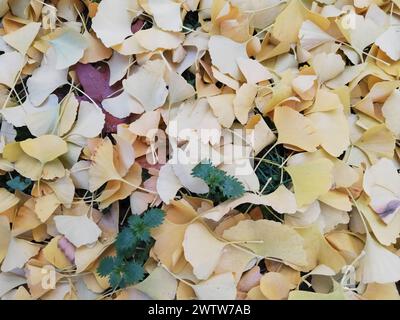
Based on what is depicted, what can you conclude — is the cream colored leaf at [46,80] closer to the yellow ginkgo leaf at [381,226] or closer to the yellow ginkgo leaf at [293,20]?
the yellow ginkgo leaf at [293,20]

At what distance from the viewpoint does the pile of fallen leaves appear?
0.63 m

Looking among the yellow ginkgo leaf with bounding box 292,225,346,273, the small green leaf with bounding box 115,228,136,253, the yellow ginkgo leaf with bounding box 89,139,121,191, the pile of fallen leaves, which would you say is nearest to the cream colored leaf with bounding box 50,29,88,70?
the pile of fallen leaves

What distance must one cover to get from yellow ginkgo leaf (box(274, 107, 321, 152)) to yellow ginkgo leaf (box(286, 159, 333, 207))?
0.02 m

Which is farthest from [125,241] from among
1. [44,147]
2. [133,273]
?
[44,147]

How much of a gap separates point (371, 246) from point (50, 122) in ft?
1.31

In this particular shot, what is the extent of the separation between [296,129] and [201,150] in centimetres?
11

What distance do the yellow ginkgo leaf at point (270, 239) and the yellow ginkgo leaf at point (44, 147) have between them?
8.5 inches

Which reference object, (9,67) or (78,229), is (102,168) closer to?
(78,229)

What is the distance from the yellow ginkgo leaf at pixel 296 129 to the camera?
2.13 feet

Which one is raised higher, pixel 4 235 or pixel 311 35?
pixel 311 35

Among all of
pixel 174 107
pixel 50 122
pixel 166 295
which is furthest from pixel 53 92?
pixel 166 295

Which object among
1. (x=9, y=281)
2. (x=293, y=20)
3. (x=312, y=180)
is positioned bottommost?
(x=9, y=281)

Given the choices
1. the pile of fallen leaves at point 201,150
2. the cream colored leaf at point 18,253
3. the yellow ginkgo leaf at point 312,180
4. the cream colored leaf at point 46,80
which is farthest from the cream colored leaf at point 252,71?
Result: the cream colored leaf at point 18,253

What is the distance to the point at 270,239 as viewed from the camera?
24.6 inches
